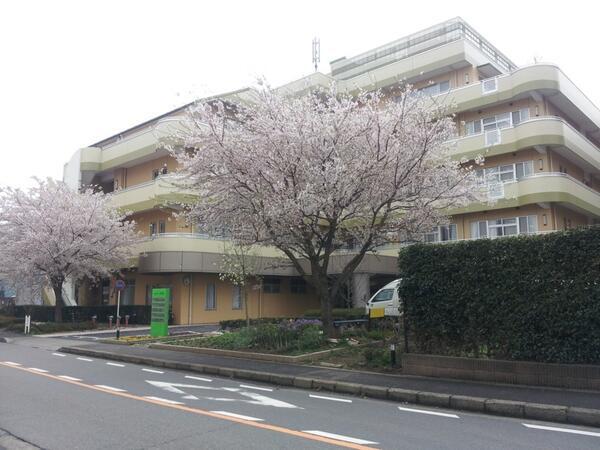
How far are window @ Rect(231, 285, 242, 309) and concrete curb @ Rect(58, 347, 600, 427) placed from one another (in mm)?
19063

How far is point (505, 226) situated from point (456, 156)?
4.38 m

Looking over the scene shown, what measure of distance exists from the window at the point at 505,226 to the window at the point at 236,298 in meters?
14.3

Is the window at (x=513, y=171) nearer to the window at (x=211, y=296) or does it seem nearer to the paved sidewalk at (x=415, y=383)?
the window at (x=211, y=296)

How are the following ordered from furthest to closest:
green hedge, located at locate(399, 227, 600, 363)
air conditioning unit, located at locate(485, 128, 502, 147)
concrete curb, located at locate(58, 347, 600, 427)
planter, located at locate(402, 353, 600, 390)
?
air conditioning unit, located at locate(485, 128, 502, 147) → green hedge, located at locate(399, 227, 600, 363) → planter, located at locate(402, 353, 600, 390) → concrete curb, located at locate(58, 347, 600, 427)

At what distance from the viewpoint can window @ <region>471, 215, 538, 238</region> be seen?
25375mm

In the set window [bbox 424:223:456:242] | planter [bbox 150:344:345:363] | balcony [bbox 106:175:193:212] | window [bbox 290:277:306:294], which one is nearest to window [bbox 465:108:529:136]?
window [bbox 424:223:456:242]

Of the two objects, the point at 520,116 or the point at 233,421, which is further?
the point at 520,116

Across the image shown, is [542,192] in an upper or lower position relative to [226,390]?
upper

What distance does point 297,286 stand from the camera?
35.6 metres

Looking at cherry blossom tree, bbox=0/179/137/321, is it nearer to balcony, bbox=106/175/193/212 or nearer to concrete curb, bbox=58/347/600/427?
balcony, bbox=106/175/193/212

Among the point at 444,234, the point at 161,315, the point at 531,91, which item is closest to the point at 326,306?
the point at 161,315

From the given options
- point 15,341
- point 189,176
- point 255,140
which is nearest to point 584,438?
point 255,140

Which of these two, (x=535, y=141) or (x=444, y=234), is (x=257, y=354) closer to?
(x=444, y=234)

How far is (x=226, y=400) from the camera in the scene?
28.7 ft
